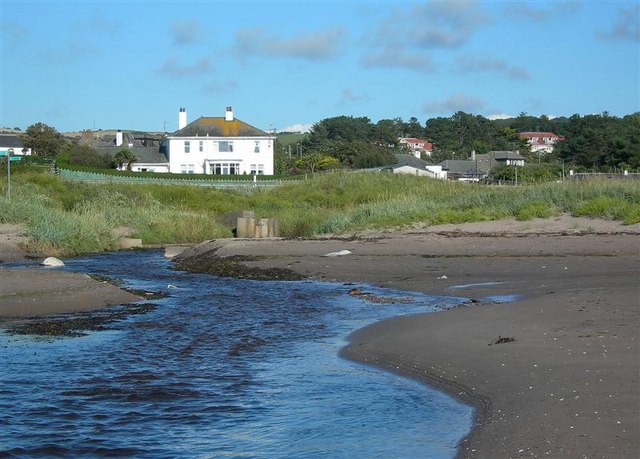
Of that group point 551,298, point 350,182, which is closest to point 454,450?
point 551,298

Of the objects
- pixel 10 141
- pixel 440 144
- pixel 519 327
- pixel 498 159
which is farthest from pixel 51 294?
pixel 440 144

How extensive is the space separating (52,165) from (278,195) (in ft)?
72.1

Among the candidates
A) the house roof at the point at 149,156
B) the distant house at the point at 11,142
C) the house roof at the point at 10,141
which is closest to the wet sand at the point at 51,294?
the house roof at the point at 149,156

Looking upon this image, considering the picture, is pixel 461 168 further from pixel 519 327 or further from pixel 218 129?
pixel 519 327

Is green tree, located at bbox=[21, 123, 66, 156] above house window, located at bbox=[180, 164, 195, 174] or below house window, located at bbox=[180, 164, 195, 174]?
above

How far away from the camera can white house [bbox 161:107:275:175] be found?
282 ft

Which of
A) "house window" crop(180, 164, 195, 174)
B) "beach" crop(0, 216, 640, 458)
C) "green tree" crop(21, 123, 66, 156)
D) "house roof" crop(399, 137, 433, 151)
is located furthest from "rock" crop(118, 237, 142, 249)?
"house roof" crop(399, 137, 433, 151)

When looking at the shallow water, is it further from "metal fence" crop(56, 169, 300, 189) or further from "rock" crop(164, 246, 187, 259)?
"metal fence" crop(56, 169, 300, 189)

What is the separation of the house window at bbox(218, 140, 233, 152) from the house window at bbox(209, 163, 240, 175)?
142 cm

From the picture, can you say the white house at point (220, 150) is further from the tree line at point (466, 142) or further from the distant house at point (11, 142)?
the distant house at point (11, 142)

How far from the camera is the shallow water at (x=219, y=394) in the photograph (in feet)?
30.3

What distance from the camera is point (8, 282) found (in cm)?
1962

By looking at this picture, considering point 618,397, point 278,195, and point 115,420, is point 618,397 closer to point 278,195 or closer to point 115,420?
point 115,420

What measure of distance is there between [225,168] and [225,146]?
2.10 meters
